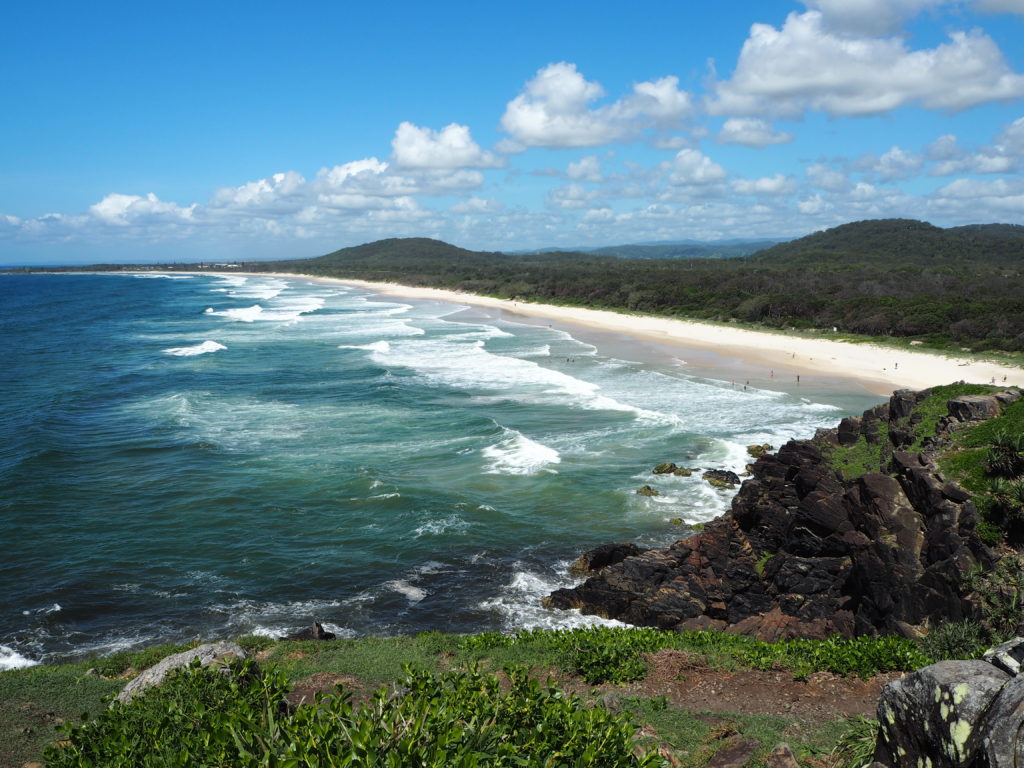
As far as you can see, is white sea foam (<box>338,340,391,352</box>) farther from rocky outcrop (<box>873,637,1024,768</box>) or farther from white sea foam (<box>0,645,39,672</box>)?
rocky outcrop (<box>873,637,1024,768</box>)

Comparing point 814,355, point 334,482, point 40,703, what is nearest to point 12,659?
point 40,703

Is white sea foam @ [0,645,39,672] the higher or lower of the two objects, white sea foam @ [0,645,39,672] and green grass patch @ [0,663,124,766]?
the lower

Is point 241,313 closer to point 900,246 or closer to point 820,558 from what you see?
A: point 820,558

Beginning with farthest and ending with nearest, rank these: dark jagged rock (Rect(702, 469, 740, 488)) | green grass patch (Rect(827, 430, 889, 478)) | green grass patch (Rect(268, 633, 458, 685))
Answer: dark jagged rock (Rect(702, 469, 740, 488)) → green grass patch (Rect(827, 430, 889, 478)) → green grass patch (Rect(268, 633, 458, 685))

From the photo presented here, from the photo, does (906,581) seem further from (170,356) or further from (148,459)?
(170,356)

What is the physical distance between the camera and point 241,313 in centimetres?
8462

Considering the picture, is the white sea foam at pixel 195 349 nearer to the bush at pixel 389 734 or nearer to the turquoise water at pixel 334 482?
the turquoise water at pixel 334 482

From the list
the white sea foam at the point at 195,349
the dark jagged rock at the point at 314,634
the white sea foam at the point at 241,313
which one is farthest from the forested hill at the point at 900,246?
the dark jagged rock at the point at 314,634

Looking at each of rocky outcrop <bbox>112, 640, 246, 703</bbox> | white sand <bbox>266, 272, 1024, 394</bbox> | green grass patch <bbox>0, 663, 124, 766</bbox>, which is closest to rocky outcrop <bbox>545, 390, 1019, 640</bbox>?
rocky outcrop <bbox>112, 640, 246, 703</bbox>

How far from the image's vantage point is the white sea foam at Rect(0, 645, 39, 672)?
1377 centimetres

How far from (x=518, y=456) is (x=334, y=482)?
683cm

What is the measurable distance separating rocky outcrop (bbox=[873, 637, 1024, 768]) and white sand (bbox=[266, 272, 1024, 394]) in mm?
34414

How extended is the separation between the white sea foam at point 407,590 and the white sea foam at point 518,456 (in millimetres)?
7957

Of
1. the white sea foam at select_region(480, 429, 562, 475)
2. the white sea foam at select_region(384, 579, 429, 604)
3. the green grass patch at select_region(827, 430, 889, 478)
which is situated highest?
the green grass patch at select_region(827, 430, 889, 478)
